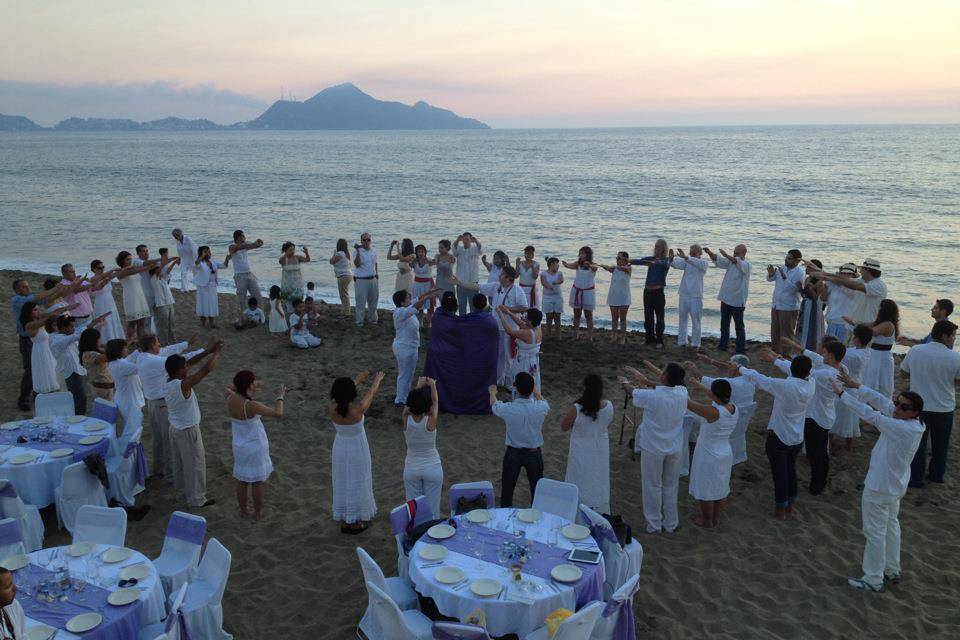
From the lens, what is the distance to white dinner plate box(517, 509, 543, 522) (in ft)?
19.1

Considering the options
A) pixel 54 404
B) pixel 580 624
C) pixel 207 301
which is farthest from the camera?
pixel 207 301

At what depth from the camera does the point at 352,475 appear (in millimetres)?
6844

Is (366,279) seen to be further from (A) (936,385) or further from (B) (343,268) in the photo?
(A) (936,385)

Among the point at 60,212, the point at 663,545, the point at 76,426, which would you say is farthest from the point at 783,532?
the point at 60,212

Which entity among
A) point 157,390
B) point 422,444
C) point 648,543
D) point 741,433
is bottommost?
point 648,543

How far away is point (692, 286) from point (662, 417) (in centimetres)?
667

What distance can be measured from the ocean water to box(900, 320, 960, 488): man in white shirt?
32.6 feet

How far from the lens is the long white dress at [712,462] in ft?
22.4

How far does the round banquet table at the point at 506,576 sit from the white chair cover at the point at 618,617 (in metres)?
0.20

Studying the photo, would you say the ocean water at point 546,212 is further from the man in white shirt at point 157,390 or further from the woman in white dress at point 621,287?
the man in white shirt at point 157,390

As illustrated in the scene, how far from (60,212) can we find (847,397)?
44.8 meters

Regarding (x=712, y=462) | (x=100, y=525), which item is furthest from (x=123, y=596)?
(x=712, y=462)

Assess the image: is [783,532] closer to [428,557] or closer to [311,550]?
[428,557]

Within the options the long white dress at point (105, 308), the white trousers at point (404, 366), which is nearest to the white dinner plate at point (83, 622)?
the white trousers at point (404, 366)
